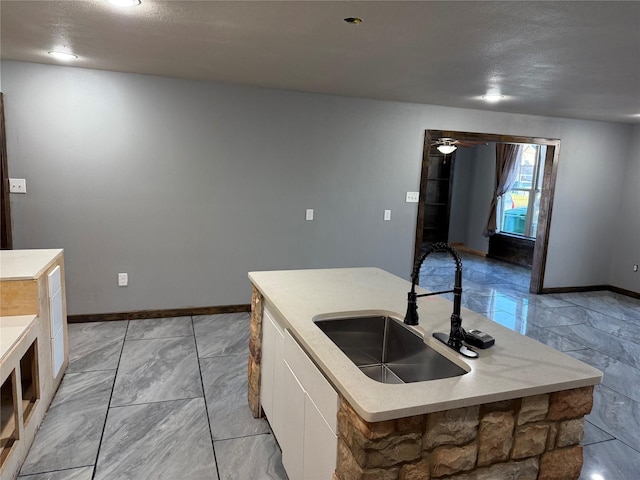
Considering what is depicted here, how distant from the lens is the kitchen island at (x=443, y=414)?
1.30m

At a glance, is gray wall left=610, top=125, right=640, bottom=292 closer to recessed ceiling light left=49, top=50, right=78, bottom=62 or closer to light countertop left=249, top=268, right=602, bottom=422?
light countertop left=249, top=268, right=602, bottom=422

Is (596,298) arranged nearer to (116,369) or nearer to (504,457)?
(504,457)

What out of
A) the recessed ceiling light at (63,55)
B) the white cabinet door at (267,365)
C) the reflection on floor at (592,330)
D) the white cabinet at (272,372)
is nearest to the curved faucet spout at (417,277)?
the white cabinet at (272,372)

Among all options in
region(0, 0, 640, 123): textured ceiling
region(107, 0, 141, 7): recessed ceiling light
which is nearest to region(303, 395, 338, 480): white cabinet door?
region(0, 0, 640, 123): textured ceiling

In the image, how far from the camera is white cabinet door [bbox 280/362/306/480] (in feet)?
6.09

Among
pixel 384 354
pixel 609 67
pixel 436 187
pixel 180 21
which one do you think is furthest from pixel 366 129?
pixel 436 187

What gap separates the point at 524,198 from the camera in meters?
8.24

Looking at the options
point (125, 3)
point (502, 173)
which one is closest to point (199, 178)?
point (125, 3)

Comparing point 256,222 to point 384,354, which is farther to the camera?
point 256,222

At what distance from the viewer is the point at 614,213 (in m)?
6.24

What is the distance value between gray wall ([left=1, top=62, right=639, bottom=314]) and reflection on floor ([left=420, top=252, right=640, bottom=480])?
4.69 ft

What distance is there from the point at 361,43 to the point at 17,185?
124 inches

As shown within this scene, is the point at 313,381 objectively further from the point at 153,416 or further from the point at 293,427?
the point at 153,416

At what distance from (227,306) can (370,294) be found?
2598 millimetres
